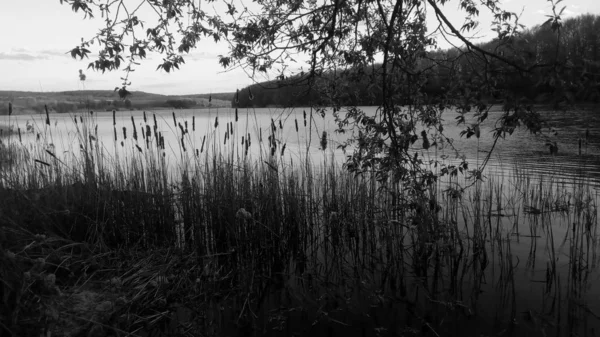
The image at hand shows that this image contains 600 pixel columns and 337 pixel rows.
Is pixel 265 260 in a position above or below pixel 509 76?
below

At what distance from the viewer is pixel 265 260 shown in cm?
434

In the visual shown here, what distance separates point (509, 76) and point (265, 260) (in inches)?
107

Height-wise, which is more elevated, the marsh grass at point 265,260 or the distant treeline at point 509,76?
the distant treeline at point 509,76

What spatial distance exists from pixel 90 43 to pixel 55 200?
1.89 metres

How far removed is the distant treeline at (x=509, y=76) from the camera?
104 inches

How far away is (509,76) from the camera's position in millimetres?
3188

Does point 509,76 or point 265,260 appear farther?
point 265,260

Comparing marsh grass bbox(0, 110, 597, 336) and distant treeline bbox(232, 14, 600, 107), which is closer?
distant treeline bbox(232, 14, 600, 107)

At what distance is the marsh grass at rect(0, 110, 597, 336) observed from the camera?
3.12 metres

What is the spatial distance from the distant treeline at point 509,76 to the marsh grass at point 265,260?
2.52 ft

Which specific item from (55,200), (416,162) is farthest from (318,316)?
(55,200)

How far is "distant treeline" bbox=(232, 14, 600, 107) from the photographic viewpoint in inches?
104

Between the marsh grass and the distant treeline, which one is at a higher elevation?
the distant treeline

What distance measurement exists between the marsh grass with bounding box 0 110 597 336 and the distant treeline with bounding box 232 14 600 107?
30.2 inches
